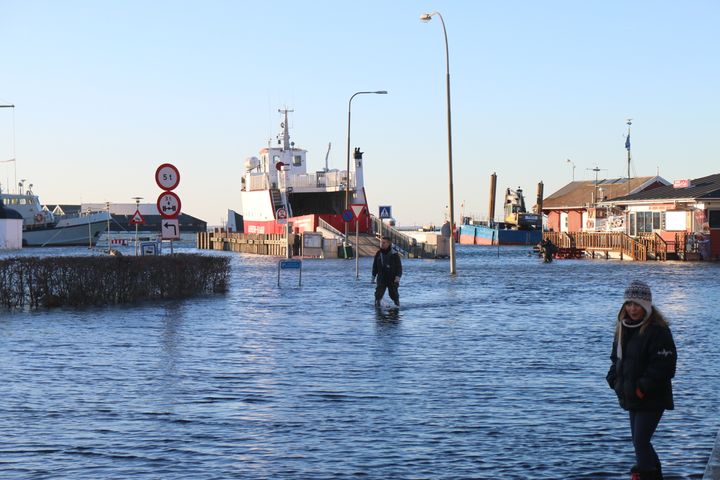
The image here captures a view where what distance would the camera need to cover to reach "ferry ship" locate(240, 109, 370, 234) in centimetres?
7438

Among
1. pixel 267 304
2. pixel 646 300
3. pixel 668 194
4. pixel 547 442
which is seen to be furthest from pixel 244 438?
pixel 668 194

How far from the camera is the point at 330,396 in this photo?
12.1 meters

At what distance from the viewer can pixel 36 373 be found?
45.3 ft

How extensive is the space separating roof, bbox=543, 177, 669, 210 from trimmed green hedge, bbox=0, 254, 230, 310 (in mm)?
62901

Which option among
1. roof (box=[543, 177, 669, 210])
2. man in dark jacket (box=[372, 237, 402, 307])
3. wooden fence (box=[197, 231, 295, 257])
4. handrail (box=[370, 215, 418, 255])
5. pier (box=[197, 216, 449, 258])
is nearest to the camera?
man in dark jacket (box=[372, 237, 402, 307])

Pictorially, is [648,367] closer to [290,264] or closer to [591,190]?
[290,264]

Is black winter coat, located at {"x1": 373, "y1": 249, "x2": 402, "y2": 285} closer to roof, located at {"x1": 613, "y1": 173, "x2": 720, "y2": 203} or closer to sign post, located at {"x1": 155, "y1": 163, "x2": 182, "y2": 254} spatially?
sign post, located at {"x1": 155, "y1": 163, "x2": 182, "y2": 254}

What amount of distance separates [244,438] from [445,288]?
2387cm

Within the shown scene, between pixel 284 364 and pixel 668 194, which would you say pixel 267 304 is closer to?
pixel 284 364

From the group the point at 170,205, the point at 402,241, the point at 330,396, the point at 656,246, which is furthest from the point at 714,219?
the point at 330,396

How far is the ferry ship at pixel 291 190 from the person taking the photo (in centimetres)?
7438

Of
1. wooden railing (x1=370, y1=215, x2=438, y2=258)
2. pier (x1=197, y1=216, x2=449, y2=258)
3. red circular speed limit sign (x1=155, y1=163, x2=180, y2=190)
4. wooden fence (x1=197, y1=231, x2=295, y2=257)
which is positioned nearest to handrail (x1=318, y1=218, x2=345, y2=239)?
pier (x1=197, y1=216, x2=449, y2=258)

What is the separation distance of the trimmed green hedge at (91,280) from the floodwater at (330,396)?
4.95 feet

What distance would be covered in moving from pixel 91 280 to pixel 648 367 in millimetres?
19020
